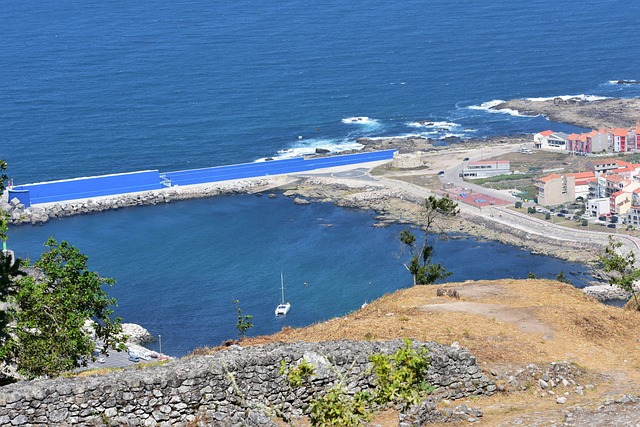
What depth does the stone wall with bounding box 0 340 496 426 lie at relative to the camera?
14.8 meters

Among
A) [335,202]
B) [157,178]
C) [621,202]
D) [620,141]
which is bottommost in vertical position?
[335,202]

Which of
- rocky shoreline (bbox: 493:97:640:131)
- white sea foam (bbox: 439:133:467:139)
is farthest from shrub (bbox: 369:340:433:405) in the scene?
rocky shoreline (bbox: 493:97:640:131)

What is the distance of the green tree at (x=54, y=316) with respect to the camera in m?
19.9

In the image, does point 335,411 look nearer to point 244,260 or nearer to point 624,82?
point 244,260

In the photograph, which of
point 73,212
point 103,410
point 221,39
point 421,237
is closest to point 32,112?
point 73,212

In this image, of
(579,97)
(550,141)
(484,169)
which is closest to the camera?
(484,169)

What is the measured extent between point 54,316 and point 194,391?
20.5ft

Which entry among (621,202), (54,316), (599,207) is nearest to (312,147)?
(599,207)

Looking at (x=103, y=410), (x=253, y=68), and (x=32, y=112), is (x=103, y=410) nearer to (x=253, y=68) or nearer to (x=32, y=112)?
(x=32, y=112)

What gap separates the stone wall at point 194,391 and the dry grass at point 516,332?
1.28 metres

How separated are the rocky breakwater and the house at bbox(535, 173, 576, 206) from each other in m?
22.0

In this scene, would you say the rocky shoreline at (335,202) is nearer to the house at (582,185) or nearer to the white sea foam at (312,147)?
the white sea foam at (312,147)

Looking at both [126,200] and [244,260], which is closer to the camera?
[244,260]

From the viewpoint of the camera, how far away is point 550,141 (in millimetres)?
94938
